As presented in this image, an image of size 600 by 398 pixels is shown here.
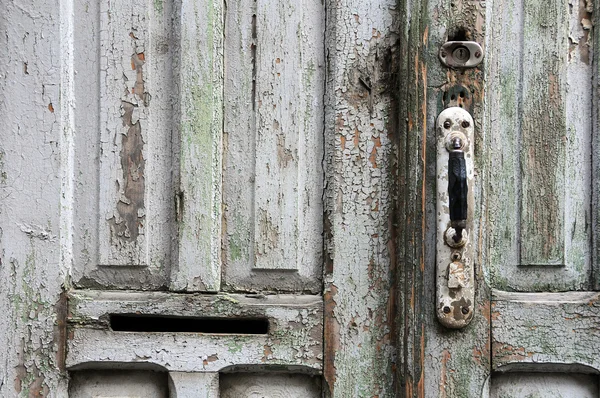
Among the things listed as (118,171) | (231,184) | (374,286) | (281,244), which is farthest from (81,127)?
(374,286)

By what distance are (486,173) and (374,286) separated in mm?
349

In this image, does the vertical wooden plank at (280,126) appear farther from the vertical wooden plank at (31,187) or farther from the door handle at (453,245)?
the vertical wooden plank at (31,187)

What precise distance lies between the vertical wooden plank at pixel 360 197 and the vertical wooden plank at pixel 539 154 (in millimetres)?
218

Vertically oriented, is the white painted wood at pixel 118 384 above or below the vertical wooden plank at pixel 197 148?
below

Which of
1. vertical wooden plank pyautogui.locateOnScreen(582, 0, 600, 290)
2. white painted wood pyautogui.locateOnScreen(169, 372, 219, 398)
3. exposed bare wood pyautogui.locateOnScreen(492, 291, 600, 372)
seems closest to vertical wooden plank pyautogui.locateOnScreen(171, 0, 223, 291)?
white painted wood pyautogui.locateOnScreen(169, 372, 219, 398)

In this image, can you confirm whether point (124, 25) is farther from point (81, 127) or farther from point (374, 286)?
point (374, 286)

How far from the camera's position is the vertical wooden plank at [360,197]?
132 cm

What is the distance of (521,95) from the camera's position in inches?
51.5

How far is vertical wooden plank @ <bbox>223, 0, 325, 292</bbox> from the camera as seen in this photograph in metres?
1.34

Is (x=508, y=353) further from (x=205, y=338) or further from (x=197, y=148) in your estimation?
(x=197, y=148)

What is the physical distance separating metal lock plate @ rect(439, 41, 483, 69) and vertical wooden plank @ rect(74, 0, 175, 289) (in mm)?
614

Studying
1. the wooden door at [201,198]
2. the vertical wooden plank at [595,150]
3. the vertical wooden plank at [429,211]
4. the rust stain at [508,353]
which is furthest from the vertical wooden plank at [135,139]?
the vertical wooden plank at [595,150]

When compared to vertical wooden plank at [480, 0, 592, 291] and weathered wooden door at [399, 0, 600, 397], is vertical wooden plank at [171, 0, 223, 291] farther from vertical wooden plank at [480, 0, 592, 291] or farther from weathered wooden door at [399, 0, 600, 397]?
vertical wooden plank at [480, 0, 592, 291]

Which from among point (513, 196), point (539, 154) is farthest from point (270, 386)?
point (539, 154)
